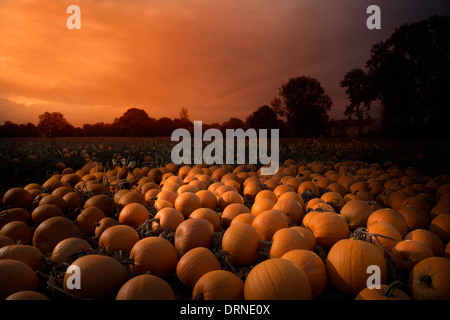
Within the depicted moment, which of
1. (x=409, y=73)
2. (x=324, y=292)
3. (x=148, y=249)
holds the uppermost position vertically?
(x=409, y=73)

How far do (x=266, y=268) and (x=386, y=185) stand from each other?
3.87 metres

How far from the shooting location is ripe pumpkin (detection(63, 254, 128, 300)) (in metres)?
1.71

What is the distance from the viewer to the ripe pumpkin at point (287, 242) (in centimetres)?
211

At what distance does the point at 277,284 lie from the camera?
1.53 meters

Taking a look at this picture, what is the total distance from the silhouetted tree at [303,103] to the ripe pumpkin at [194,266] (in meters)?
25.6

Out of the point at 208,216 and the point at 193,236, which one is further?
the point at 208,216

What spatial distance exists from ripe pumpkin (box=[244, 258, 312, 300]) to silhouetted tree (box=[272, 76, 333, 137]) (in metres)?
25.8

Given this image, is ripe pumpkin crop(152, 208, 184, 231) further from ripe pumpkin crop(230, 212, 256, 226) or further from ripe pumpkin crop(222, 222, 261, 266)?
ripe pumpkin crop(222, 222, 261, 266)

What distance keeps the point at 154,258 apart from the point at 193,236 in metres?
0.41

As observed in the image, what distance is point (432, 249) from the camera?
Result: 229 cm

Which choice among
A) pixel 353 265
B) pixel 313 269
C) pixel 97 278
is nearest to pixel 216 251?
pixel 313 269

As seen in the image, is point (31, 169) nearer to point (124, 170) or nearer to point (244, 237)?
point (124, 170)

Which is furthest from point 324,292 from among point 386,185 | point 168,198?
point 386,185

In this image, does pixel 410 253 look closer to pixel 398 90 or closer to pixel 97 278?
pixel 97 278
